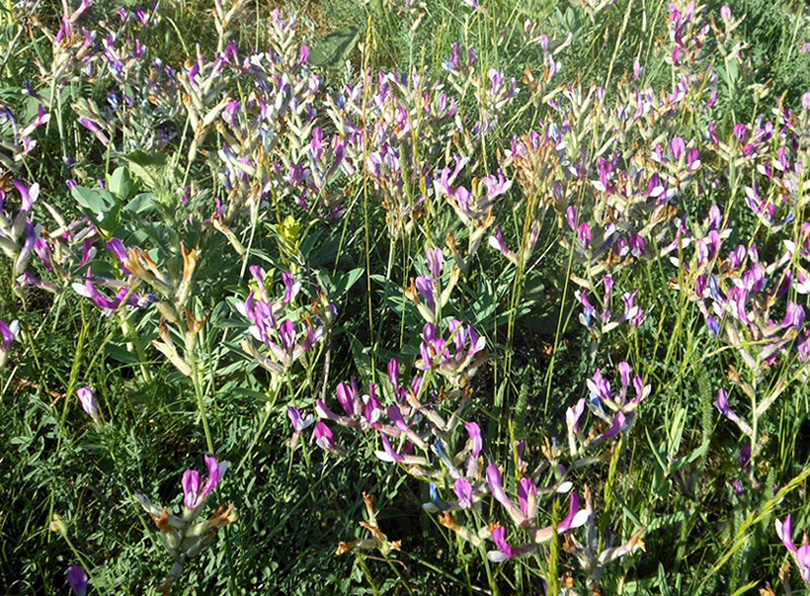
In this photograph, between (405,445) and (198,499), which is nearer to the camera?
(198,499)

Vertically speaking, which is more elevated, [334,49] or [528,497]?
[528,497]

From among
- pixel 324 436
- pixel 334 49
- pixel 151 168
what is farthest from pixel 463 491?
pixel 334 49

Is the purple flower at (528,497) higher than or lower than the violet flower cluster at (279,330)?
higher

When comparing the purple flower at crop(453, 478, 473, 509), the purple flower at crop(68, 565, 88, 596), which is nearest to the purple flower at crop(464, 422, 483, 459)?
the purple flower at crop(453, 478, 473, 509)

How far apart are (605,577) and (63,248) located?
1292 millimetres

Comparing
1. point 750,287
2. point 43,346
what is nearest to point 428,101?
point 750,287

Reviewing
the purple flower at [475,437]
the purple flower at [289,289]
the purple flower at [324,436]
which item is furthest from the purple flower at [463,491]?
the purple flower at [289,289]

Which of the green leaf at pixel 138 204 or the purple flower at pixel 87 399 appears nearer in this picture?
the purple flower at pixel 87 399

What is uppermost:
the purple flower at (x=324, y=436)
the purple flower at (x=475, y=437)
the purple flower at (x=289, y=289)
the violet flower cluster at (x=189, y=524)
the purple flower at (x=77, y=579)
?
the purple flower at (x=475, y=437)

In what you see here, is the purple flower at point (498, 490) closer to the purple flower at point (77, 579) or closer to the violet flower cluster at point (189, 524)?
the violet flower cluster at point (189, 524)

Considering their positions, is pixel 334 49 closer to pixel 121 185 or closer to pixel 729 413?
pixel 121 185

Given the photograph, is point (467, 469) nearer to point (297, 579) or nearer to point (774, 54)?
point (297, 579)

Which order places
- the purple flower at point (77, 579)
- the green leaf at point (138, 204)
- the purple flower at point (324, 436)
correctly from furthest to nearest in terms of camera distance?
the green leaf at point (138, 204), the purple flower at point (324, 436), the purple flower at point (77, 579)

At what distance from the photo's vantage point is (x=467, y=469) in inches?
48.5
